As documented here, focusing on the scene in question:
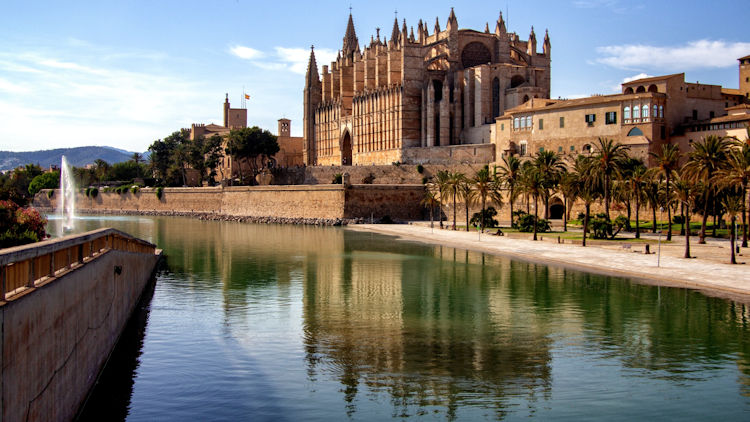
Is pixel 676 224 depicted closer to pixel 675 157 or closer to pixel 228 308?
pixel 675 157

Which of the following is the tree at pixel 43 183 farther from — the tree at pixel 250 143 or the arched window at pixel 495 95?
the arched window at pixel 495 95

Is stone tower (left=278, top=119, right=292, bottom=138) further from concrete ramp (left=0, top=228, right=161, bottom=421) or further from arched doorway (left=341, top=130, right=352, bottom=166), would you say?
concrete ramp (left=0, top=228, right=161, bottom=421)

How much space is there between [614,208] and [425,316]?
34271 millimetres

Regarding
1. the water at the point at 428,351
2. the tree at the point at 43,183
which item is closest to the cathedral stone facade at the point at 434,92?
the water at the point at 428,351

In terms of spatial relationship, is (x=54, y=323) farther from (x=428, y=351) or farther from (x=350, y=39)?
(x=350, y=39)

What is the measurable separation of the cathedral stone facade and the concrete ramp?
181 ft

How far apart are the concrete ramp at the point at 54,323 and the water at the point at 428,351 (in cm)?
116

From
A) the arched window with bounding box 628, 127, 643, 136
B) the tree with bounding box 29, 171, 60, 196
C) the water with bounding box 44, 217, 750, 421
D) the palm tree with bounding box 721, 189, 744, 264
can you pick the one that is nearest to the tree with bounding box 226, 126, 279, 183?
the tree with bounding box 29, 171, 60, 196

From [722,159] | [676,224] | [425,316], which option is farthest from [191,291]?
[676,224]

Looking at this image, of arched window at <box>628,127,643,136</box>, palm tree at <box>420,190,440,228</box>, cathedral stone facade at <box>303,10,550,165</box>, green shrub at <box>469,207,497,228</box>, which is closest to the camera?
arched window at <box>628,127,643,136</box>

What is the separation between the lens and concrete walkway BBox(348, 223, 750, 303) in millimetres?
25297

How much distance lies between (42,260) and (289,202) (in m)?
64.5

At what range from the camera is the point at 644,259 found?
104ft

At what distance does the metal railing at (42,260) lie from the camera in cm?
844
